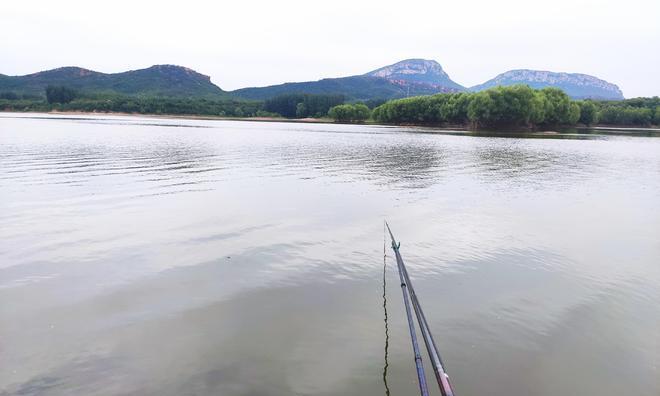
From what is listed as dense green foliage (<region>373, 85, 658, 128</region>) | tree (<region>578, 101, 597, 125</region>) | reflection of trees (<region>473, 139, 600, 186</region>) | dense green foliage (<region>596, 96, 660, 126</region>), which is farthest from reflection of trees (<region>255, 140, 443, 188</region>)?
dense green foliage (<region>596, 96, 660, 126</region>)

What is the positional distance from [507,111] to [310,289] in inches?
5474

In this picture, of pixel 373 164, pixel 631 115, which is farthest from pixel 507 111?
pixel 373 164

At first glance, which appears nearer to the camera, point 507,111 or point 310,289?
point 310,289

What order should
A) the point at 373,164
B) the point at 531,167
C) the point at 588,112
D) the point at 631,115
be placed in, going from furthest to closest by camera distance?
the point at 631,115 → the point at 588,112 → the point at 531,167 → the point at 373,164

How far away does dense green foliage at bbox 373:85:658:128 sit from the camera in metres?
133

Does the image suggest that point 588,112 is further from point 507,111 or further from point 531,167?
point 531,167

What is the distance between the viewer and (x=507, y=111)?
443 ft

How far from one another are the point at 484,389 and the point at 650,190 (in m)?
32.4

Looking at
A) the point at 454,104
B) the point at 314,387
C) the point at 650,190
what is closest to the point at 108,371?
the point at 314,387

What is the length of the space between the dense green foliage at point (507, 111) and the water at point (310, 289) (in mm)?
116354

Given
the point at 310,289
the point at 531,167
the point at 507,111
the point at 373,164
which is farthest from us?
the point at 507,111

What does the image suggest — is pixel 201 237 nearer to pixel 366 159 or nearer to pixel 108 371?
pixel 108 371

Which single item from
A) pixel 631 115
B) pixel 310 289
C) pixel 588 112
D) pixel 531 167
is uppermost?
pixel 631 115

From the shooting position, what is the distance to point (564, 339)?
9414 millimetres
